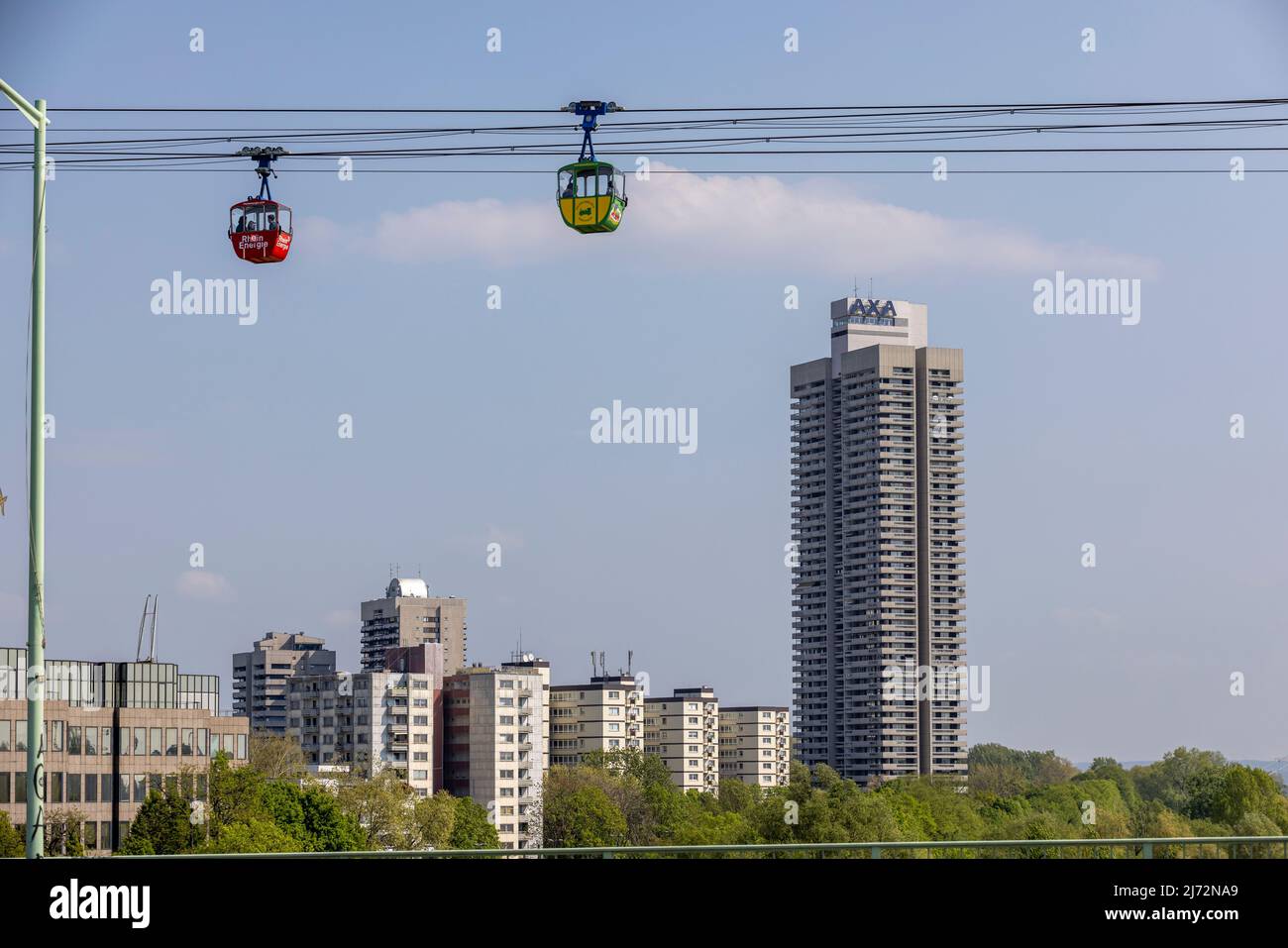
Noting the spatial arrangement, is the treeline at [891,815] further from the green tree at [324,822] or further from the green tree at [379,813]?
the green tree at [324,822]

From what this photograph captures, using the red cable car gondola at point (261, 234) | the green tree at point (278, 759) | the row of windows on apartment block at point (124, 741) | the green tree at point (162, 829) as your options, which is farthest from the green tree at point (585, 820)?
the red cable car gondola at point (261, 234)

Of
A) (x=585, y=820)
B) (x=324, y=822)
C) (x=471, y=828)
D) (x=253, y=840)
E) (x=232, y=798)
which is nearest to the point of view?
(x=253, y=840)

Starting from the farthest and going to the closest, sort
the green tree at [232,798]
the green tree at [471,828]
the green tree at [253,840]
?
the green tree at [471,828] → the green tree at [232,798] → the green tree at [253,840]

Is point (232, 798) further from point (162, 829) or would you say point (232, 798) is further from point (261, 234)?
point (261, 234)

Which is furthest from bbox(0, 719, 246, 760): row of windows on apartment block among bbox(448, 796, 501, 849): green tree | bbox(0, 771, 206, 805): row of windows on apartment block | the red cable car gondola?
the red cable car gondola

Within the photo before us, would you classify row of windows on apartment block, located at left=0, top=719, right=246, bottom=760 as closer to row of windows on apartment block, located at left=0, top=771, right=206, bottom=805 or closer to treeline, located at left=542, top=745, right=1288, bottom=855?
row of windows on apartment block, located at left=0, top=771, right=206, bottom=805

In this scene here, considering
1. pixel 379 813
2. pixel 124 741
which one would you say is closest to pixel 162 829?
pixel 124 741
